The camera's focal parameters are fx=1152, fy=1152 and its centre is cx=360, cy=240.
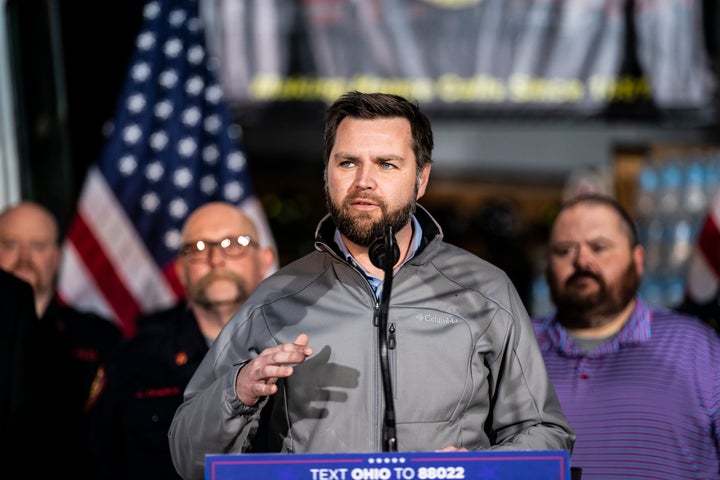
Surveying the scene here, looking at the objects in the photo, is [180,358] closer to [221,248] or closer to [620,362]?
[221,248]

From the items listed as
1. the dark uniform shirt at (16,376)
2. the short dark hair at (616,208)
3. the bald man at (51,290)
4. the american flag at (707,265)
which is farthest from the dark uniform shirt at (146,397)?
the american flag at (707,265)

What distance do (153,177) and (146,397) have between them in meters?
1.64

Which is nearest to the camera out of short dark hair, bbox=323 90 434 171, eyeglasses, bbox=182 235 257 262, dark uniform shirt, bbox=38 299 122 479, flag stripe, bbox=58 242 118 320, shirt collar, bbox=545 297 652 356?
short dark hair, bbox=323 90 434 171

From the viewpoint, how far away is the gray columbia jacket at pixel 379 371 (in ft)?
7.91

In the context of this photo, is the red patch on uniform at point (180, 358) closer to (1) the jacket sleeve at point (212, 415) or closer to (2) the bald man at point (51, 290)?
(2) the bald man at point (51, 290)

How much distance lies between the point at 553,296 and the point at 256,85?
272cm

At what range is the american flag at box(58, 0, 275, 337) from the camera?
4.99 meters

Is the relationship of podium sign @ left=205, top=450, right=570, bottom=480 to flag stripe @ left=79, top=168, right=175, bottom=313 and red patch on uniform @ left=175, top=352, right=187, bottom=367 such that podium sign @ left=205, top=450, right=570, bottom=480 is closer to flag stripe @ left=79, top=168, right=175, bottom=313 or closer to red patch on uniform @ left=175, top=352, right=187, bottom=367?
red patch on uniform @ left=175, top=352, right=187, bottom=367

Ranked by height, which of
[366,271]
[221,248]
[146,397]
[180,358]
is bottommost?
[146,397]

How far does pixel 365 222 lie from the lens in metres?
2.46

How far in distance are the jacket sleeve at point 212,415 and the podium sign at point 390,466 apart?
0.26 metres

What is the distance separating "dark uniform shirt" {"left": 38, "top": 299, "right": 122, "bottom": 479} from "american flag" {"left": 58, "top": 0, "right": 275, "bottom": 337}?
1.72ft

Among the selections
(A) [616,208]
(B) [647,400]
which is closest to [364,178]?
(B) [647,400]

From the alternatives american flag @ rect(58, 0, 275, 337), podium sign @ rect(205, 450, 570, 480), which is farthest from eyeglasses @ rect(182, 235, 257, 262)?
podium sign @ rect(205, 450, 570, 480)
